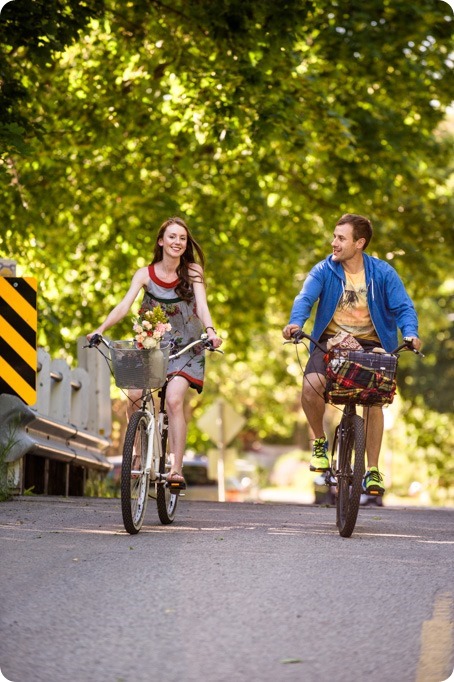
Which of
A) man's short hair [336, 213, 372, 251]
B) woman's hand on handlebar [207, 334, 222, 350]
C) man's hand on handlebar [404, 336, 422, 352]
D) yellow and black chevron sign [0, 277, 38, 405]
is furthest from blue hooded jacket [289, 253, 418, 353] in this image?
yellow and black chevron sign [0, 277, 38, 405]

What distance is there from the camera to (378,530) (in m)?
9.11

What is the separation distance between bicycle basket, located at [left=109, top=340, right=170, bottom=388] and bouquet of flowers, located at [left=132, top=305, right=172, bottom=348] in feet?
0.21

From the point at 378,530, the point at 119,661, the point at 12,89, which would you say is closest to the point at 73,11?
the point at 12,89

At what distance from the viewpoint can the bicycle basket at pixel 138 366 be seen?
25.9ft


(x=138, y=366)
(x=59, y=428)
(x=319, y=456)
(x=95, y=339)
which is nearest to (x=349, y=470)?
(x=319, y=456)

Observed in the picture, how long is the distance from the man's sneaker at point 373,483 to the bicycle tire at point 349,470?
0.50 ft

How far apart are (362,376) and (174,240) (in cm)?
161

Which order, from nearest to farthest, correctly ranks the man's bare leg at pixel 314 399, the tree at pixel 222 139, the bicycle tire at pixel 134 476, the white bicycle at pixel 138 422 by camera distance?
1. the bicycle tire at pixel 134 476
2. the white bicycle at pixel 138 422
3. the man's bare leg at pixel 314 399
4. the tree at pixel 222 139

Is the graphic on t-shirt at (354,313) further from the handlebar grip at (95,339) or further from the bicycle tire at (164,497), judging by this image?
the handlebar grip at (95,339)

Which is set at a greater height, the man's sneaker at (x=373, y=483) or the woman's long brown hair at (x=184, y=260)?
the woman's long brown hair at (x=184, y=260)

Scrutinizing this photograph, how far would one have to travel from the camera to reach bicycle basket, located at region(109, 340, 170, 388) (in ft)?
25.9

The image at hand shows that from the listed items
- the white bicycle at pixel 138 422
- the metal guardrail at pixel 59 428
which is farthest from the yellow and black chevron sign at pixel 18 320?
the white bicycle at pixel 138 422

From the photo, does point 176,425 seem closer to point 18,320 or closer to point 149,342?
point 149,342

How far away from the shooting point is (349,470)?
8180 mm
